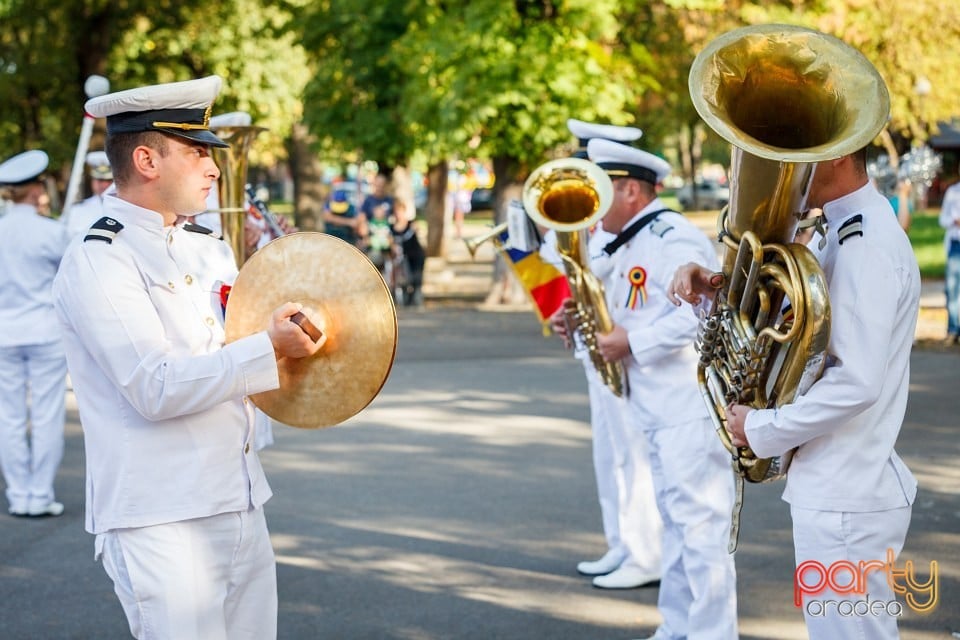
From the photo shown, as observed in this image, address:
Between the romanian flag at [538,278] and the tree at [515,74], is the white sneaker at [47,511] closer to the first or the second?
the romanian flag at [538,278]

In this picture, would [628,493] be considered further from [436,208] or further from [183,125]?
[436,208]

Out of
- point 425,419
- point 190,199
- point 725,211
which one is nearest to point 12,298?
point 425,419

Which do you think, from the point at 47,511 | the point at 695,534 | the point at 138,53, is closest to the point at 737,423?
the point at 695,534

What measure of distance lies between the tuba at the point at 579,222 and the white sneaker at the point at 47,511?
3.47 meters

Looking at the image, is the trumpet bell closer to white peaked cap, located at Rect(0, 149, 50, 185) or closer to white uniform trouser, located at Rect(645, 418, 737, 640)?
white uniform trouser, located at Rect(645, 418, 737, 640)

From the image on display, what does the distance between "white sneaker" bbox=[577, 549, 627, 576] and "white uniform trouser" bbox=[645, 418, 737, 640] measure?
2.85 feet

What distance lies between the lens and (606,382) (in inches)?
212

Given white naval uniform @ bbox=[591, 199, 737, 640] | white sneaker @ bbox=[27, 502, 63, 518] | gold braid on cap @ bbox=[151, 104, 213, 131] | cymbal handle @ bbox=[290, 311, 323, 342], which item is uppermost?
gold braid on cap @ bbox=[151, 104, 213, 131]

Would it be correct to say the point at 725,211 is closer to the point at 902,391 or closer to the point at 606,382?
the point at 902,391

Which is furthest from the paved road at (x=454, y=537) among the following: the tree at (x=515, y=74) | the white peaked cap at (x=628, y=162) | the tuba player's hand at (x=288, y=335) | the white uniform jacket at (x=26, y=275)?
the tree at (x=515, y=74)

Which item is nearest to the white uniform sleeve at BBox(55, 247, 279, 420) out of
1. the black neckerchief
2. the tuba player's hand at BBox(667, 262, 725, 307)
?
the tuba player's hand at BBox(667, 262, 725, 307)

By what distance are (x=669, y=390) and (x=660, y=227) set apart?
2.24ft

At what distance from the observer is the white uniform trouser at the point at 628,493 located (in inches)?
224

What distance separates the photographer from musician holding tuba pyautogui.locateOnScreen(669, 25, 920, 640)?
310cm
